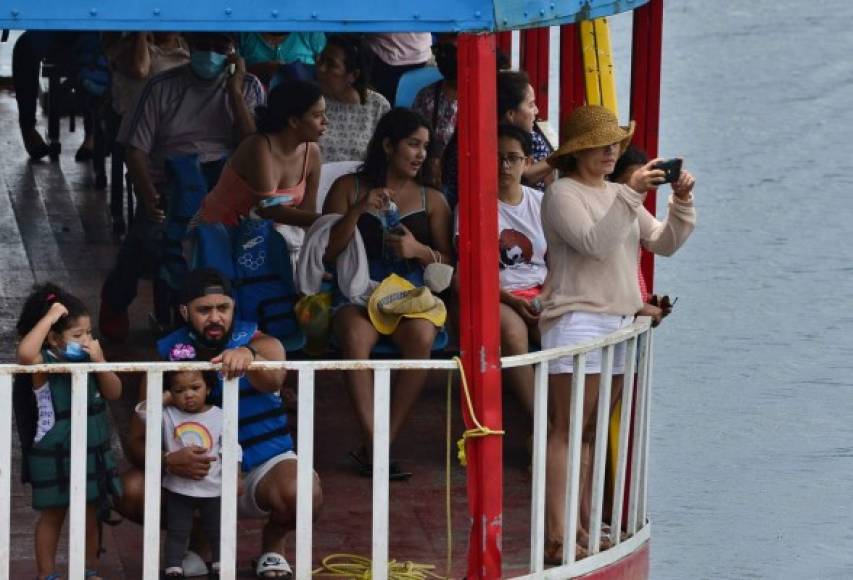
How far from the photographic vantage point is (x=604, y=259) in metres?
7.43

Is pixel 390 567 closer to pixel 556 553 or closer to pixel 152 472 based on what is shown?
pixel 556 553

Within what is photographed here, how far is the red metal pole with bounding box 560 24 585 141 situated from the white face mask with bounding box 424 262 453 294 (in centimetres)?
75

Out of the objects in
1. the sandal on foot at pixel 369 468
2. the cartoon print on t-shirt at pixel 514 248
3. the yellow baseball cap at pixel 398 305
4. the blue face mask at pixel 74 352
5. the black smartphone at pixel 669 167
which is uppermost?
the black smartphone at pixel 669 167

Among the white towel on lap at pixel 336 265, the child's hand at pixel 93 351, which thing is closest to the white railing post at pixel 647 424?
the white towel on lap at pixel 336 265

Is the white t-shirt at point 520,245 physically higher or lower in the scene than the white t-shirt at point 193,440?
higher

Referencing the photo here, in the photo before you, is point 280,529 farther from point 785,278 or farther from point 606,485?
point 785,278

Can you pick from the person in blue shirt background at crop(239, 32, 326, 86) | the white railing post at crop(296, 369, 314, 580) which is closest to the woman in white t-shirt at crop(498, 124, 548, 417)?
the white railing post at crop(296, 369, 314, 580)

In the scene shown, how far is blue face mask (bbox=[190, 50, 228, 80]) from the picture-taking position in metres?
10.2

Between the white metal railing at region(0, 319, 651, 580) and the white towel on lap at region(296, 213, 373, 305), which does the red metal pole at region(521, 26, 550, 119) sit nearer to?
the white towel on lap at region(296, 213, 373, 305)

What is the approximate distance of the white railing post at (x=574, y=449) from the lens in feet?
23.4

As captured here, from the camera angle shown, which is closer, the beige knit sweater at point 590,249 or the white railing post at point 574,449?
the white railing post at point 574,449

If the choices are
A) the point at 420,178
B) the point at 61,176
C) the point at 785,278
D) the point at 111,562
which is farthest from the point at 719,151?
the point at 111,562

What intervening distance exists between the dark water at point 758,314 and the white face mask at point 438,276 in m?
2.26

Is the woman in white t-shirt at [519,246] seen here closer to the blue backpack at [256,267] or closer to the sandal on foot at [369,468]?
the sandal on foot at [369,468]
